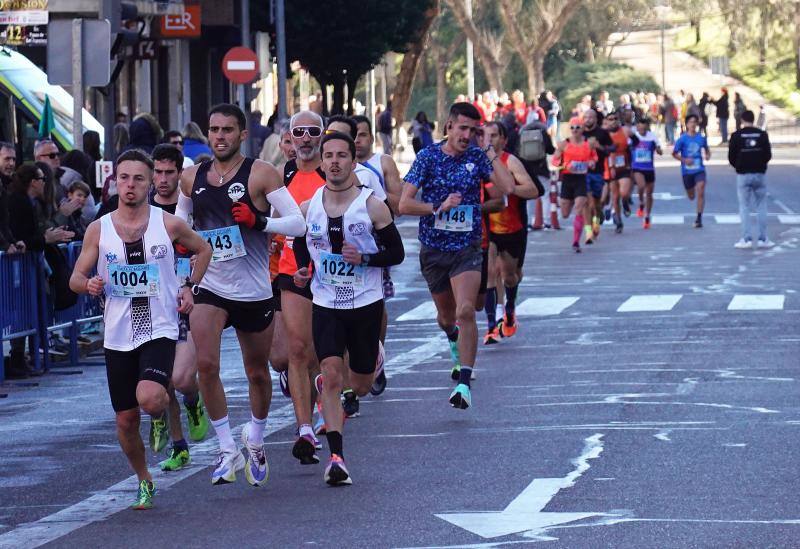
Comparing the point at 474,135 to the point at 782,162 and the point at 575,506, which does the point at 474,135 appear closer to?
the point at 575,506

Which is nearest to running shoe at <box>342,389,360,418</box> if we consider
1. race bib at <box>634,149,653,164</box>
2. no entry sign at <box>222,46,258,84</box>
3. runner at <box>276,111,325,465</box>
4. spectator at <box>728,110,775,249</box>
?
runner at <box>276,111,325,465</box>

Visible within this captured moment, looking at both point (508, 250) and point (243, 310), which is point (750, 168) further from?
point (243, 310)

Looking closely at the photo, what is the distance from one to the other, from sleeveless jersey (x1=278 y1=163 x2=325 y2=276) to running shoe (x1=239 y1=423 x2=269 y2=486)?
137 centimetres

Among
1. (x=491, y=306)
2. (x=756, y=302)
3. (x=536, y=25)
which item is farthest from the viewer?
(x=536, y=25)

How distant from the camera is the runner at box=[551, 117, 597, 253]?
26.8m

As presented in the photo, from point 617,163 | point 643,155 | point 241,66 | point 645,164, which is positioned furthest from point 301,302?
point 241,66

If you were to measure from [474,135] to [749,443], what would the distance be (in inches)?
132

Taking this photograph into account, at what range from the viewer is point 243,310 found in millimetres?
10039

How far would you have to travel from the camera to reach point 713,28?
393 feet

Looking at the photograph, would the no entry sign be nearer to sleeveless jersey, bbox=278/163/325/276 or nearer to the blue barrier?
the blue barrier

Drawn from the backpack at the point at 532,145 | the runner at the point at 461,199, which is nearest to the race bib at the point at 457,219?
the runner at the point at 461,199

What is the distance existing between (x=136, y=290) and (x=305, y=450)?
132 centimetres

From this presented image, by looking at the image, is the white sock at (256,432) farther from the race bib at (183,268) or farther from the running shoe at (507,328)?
the running shoe at (507,328)

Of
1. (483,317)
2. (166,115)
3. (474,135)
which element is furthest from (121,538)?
(166,115)
